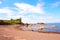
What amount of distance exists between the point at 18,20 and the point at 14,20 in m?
2.18

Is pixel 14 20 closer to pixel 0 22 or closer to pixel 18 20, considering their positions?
pixel 18 20

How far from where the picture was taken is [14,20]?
1813 inches

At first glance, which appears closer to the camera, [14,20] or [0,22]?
[0,22]

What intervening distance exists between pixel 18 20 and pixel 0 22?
11647 mm

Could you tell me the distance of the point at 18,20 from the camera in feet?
157

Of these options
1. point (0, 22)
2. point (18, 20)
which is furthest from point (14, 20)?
point (0, 22)

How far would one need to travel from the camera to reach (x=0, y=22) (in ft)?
122

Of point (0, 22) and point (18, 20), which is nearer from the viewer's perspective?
point (0, 22)

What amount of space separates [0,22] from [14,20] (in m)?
9.59
